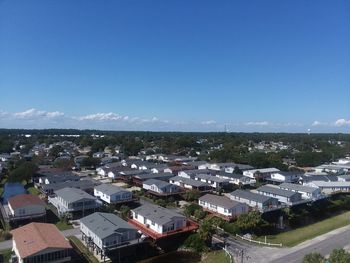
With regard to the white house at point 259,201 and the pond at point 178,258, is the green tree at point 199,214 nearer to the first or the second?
the white house at point 259,201

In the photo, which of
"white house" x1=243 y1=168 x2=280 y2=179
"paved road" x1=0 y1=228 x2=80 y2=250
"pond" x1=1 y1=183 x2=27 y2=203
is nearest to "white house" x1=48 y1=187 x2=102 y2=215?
"paved road" x1=0 y1=228 x2=80 y2=250

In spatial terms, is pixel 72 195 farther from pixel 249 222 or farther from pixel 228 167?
pixel 228 167

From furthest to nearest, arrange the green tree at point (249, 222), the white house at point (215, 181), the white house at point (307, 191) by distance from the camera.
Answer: the white house at point (215, 181) < the white house at point (307, 191) < the green tree at point (249, 222)

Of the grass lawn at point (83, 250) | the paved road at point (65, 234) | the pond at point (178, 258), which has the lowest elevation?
the pond at point (178, 258)

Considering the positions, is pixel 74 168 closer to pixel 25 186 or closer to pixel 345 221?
pixel 25 186

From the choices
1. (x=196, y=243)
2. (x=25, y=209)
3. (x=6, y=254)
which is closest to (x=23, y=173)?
(x=25, y=209)

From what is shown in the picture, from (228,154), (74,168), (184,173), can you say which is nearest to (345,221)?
(184,173)

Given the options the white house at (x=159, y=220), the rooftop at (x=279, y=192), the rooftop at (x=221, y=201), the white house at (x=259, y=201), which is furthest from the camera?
the rooftop at (x=279, y=192)

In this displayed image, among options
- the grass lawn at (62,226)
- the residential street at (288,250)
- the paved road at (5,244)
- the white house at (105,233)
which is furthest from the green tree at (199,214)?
the paved road at (5,244)
